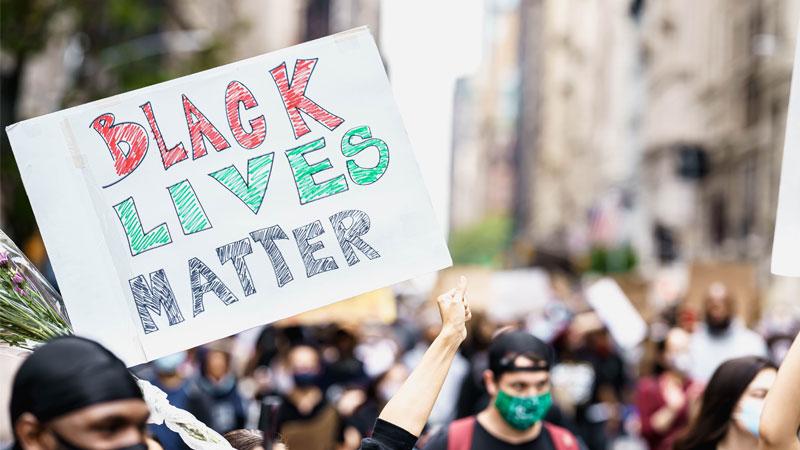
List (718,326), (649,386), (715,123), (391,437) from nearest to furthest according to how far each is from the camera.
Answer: (391,437), (649,386), (718,326), (715,123)

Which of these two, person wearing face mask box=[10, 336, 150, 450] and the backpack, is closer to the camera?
person wearing face mask box=[10, 336, 150, 450]

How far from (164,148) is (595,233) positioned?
64.4 meters

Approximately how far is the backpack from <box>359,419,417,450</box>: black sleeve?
82.1 inches

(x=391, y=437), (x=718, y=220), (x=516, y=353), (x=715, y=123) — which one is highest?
(x=391, y=437)

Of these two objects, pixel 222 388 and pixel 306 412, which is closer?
pixel 306 412

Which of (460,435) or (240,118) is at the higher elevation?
(240,118)

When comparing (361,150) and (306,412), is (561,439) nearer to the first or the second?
(361,150)

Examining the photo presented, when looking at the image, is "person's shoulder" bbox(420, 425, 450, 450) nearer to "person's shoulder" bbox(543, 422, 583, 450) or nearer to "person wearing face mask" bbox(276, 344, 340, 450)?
"person's shoulder" bbox(543, 422, 583, 450)

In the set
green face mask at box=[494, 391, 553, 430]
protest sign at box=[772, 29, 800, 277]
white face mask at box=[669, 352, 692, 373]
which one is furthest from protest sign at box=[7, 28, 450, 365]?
white face mask at box=[669, 352, 692, 373]

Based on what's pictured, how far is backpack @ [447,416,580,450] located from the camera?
218 inches

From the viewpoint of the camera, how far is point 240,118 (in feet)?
13.3

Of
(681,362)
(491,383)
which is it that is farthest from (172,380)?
(491,383)

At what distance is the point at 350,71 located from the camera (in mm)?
4027

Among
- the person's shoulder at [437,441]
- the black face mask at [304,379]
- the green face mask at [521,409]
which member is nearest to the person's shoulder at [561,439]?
the green face mask at [521,409]
